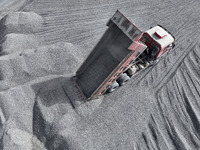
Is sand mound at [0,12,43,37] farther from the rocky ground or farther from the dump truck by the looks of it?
the dump truck

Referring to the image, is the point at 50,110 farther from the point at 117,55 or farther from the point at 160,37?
the point at 160,37

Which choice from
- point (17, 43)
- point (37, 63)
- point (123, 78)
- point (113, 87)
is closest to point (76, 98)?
point (113, 87)

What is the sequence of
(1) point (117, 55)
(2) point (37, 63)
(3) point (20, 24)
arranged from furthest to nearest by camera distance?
1. (3) point (20, 24)
2. (2) point (37, 63)
3. (1) point (117, 55)

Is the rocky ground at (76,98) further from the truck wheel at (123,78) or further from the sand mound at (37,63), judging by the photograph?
the truck wheel at (123,78)

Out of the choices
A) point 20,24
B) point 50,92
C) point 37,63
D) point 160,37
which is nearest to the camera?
point 50,92

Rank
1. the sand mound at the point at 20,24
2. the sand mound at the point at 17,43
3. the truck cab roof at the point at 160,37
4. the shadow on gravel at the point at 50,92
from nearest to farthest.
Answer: the shadow on gravel at the point at 50,92, the truck cab roof at the point at 160,37, the sand mound at the point at 17,43, the sand mound at the point at 20,24

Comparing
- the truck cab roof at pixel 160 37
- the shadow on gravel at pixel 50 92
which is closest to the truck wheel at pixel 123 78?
the truck cab roof at pixel 160 37
